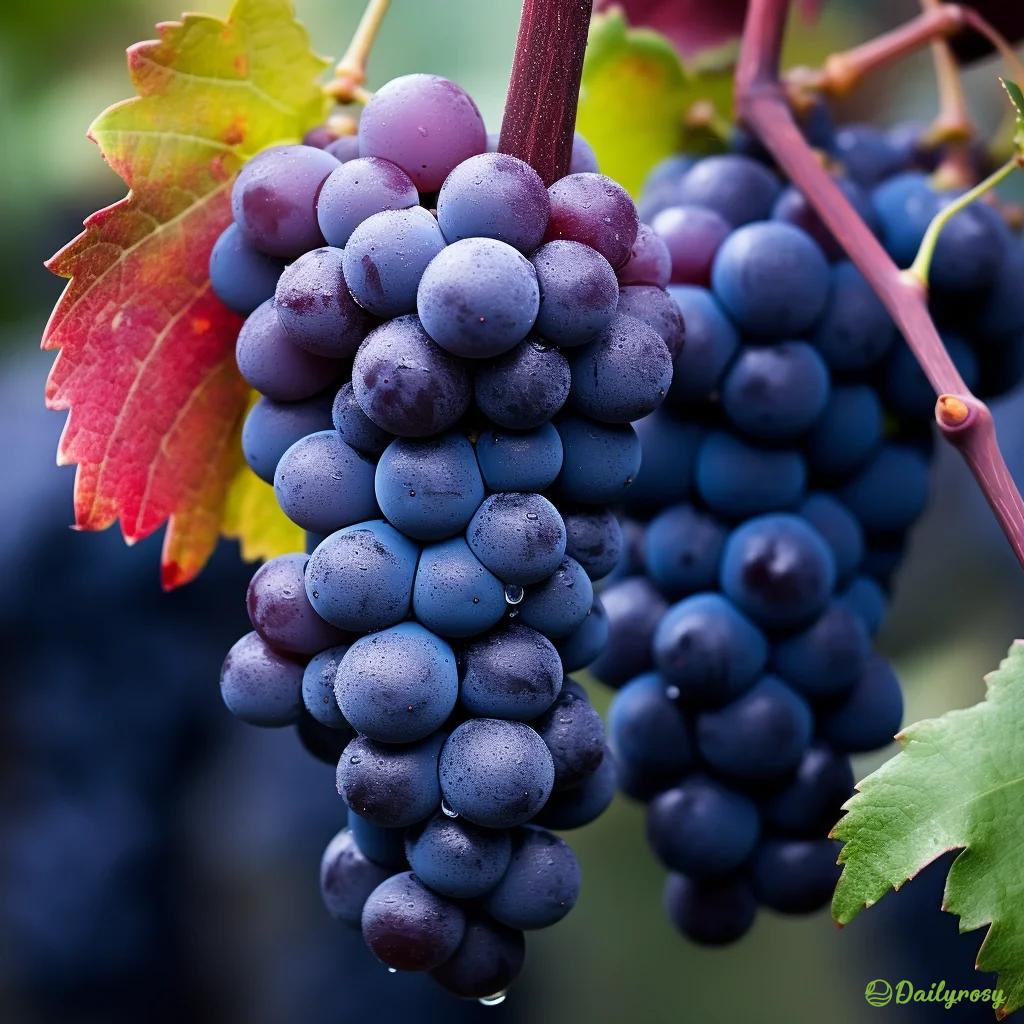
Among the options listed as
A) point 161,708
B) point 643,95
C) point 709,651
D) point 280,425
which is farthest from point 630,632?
point 161,708

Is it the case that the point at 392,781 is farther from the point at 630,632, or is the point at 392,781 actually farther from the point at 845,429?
the point at 845,429

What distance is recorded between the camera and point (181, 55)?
600mm

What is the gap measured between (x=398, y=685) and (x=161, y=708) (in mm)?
760

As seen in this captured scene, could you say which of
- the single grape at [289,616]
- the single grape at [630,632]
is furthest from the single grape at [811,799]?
the single grape at [289,616]

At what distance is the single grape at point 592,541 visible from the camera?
524 mm

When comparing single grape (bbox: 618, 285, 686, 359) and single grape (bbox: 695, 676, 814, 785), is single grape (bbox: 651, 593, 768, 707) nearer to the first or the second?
single grape (bbox: 695, 676, 814, 785)

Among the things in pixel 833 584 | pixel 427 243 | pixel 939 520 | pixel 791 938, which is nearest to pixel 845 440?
pixel 833 584

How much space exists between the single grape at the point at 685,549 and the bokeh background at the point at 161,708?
0.40 meters

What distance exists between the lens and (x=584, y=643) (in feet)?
1.78

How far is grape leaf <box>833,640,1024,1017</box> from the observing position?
52 cm

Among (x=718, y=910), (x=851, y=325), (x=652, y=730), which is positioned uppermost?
(x=851, y=325)

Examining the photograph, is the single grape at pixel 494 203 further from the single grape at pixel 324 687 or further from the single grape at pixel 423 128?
the single grape at pixel 324 687

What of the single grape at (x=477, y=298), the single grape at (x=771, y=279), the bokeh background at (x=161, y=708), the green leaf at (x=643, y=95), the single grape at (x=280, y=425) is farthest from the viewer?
the bokeh background at (x=161, y=708)

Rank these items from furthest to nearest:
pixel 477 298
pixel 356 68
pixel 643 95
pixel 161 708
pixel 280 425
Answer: pixel 161 708 → pixel 643 95 → pixel 356 68 → pixel 280 425 → pixel 477 298
